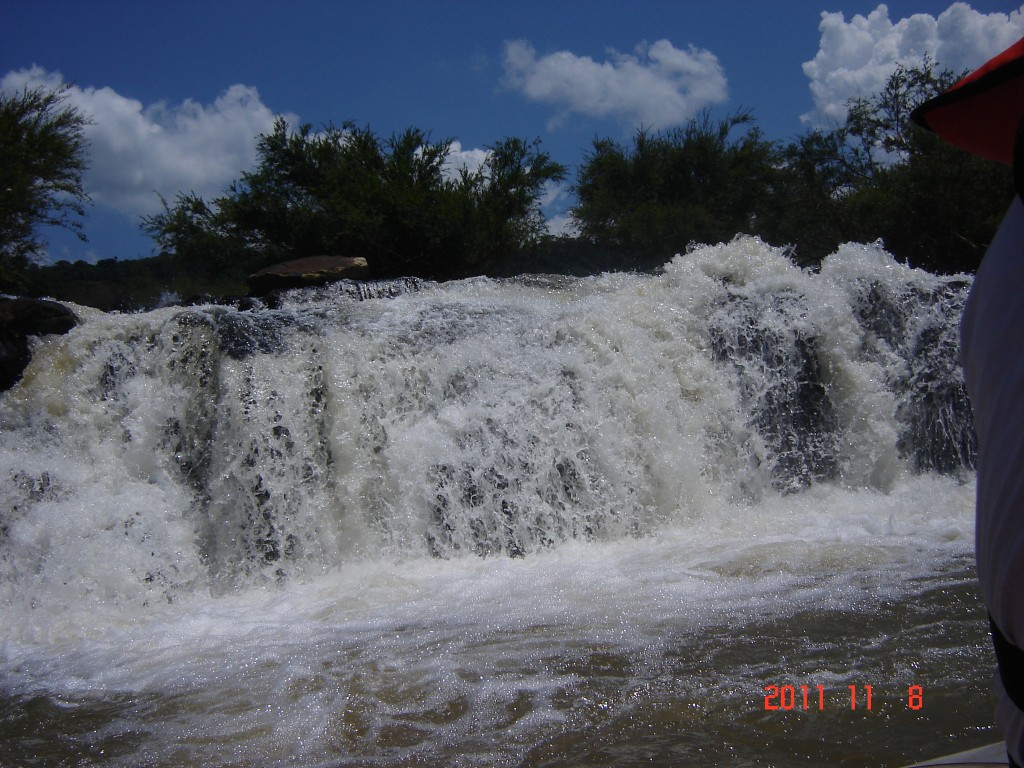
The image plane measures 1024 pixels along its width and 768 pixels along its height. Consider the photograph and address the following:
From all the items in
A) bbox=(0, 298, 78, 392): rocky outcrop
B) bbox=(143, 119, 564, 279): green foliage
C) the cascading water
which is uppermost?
bbox=(143, 119, 564, 279): green foliage

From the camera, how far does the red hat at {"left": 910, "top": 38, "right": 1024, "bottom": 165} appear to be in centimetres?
77

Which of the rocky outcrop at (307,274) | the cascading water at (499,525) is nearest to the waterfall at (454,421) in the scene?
the cascading water at (499,525)

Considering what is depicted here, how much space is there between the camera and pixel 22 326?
617cm

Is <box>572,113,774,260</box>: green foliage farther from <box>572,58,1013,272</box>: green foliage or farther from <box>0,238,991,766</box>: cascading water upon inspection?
<box>0,238,991,766</box>: cascading water

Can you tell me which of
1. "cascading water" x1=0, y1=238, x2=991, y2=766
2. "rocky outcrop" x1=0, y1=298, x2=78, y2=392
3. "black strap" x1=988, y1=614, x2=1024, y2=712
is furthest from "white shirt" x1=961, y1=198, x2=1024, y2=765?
"rocky outcrop" x1=0, y1=298, x2=78, y2=392

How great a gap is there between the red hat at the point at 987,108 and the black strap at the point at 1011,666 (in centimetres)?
45

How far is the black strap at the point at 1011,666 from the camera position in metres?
0.80

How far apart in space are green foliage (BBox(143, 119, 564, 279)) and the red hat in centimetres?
1489

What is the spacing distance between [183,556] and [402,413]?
67.2 inches

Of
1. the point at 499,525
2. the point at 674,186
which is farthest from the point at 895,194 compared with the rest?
A: the point at 499,525

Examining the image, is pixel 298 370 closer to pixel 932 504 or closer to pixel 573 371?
pixel 573 371

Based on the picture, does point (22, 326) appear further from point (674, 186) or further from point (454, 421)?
point (674, 186)

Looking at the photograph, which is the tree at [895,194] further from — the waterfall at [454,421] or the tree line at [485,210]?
the waterfall at [454,421]

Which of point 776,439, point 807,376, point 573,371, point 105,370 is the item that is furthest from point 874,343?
point 105,370
